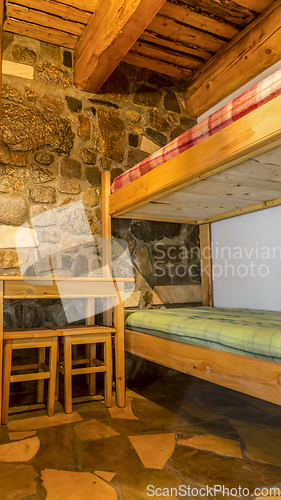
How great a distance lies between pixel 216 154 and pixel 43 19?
1833 millimetres

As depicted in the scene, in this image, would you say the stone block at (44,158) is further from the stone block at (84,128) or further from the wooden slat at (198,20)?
the wooden slat at (198,20)

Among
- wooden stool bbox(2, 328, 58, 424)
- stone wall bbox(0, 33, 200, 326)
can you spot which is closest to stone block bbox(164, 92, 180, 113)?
stone wall bbox(0, 33, 200, 326)

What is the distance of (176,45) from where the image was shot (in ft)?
9.37

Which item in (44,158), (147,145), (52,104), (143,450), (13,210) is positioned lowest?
(143,450)

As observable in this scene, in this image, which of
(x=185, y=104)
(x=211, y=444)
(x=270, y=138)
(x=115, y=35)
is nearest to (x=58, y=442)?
(x=211, y=444)

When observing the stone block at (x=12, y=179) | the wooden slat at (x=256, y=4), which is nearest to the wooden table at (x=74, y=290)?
the stone block at (x=12, y=179)

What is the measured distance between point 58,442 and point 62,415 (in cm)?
37

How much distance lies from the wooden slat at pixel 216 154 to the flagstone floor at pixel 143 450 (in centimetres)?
123

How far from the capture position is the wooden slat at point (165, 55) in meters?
2.85

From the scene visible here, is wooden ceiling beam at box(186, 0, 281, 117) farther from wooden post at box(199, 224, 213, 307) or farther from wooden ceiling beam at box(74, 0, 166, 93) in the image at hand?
wooden post at box(199, 224, 213, 307)

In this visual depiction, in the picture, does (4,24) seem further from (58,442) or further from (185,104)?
(58,442)

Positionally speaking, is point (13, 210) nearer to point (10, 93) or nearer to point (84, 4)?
point (10, 93)

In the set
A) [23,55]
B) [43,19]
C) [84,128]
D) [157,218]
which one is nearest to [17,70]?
[23,55]

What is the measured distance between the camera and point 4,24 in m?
2.51
